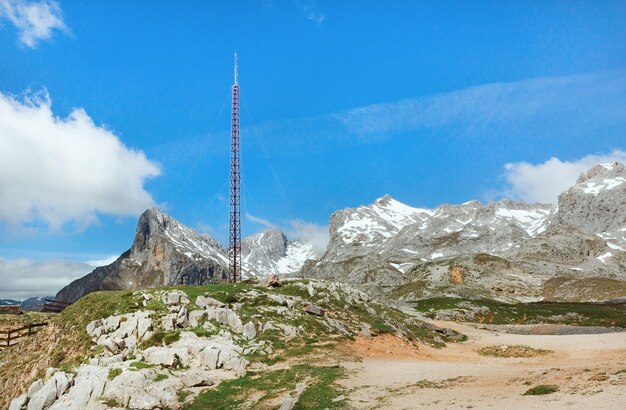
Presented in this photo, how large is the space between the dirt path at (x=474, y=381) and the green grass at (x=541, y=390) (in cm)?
35

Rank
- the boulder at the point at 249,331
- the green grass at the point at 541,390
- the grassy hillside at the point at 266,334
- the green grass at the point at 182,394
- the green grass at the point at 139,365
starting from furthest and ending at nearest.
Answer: the boulder at the point at 249,331 < the green grass at the point at 139,365 < the grassy hillside at the point at 266,334 < the green grass at the point at 182,394 < the green grass at the point at 541,390

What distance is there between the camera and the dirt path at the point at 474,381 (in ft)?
74.3

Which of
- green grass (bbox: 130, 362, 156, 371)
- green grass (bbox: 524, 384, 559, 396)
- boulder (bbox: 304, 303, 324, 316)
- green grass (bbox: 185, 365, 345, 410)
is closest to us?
green grass (bbox: 524, 384, 559, 396)

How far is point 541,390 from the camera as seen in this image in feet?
79.4

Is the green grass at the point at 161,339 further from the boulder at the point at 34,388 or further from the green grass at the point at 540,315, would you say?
the green grass at the point at 540,315

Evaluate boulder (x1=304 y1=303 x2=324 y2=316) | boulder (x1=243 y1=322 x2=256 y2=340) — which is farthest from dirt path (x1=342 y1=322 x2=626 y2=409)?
boulder (x1=243 y1=322 x2=256 y2=340)

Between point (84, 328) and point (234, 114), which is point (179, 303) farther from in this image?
point (234, 114)

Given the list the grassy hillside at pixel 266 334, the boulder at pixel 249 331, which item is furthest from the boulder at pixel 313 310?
the boulder at pixel 249 331

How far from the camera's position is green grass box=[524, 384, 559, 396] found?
23998 millimetres

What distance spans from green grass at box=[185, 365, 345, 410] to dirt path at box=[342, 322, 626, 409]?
1.53 m

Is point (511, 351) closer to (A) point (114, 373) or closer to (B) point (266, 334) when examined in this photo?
(B) point (266, 334)

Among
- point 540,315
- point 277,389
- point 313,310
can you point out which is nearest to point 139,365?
point 277,389

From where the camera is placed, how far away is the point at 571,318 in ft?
325

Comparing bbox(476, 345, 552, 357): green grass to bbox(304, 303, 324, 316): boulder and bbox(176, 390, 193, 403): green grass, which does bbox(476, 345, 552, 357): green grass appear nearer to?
bbox(304, 303, 324, 316): boulder
